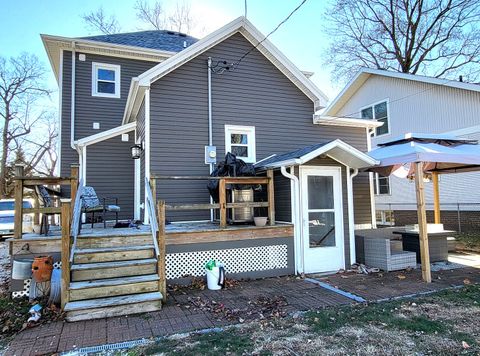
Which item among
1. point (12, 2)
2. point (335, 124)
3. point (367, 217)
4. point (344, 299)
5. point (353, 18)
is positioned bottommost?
point (344, 299)

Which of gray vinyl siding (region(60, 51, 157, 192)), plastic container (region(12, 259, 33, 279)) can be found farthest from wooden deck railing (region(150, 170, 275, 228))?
gray vinyl siding (region(60, 51, 157, 192))

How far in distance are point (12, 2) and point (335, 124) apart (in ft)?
43.8

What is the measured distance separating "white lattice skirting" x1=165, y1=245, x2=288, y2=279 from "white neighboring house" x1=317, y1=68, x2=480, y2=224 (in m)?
4.54

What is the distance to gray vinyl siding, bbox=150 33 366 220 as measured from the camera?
309 inches

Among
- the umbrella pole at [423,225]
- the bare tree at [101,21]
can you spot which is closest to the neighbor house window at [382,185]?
the umbrella pole at [423,225]

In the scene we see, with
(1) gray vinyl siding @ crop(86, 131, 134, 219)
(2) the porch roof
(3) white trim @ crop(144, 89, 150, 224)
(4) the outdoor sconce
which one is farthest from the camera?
(1) gray vinyl siding @ crop(86, 131, 134, 219)

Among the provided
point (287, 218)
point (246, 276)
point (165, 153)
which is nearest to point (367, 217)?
point (287, 218)

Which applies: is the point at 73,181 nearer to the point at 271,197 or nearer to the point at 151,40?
the point at 271,197

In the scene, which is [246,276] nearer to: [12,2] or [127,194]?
[127,194]

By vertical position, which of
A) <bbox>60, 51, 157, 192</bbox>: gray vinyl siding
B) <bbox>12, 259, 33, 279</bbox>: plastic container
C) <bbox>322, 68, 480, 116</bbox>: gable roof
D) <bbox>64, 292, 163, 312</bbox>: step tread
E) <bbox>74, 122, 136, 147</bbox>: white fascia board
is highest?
<bbox>322, 68, 480, 116</bbox>: gable roof

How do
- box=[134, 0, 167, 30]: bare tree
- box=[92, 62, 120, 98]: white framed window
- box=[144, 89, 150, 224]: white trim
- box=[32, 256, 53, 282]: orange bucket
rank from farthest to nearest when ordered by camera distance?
box=[134, 0, 167, 30]: bare tree < box=[92, 62, 120, 98]: white framed window < box=[144, 89, 150, 224]: white trim < box=[32, 256, 53, 282]: orange bucket

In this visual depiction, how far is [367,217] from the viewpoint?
9.75m

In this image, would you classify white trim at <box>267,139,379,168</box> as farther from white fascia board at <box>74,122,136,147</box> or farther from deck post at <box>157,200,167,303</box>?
white fascia board at <box>74,122,136,147</box>

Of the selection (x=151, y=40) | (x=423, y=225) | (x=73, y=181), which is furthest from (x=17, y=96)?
(x=423, y=225)
